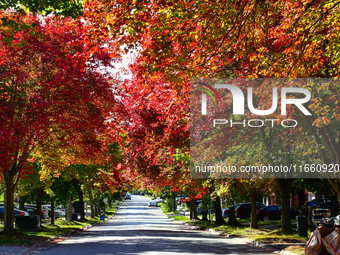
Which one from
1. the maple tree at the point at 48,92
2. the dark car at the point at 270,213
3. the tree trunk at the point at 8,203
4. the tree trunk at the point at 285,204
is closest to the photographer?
the maple tree at the point at 48,92

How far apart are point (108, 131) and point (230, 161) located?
5.92m

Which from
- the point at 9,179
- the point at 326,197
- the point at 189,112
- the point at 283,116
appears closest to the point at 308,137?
the point at 283,116

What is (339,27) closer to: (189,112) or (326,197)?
(189,112)

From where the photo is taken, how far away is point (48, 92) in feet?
54.2

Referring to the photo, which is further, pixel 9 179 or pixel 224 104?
pixel 9 179

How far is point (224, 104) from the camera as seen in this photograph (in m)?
16.3

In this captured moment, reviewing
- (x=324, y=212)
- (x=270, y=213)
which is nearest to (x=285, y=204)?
(x=324, y=212)

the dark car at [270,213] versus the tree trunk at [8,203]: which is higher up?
the tree trunk at [8,203]

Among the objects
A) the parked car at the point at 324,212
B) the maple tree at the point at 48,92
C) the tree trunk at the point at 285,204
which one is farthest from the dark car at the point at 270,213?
the maple tree at the point at 48,92

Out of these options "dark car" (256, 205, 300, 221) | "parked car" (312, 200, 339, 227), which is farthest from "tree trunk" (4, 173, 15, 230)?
"dark car" (256, 205, 300, 221)

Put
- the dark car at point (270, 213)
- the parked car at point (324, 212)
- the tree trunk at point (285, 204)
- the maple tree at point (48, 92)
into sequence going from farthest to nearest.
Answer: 1. the dark car at point (270, 213)
2. the parked car at point (324, 212)
3. the tree trunk at point (285, 204)
4. the maple tree at point (48, 92)

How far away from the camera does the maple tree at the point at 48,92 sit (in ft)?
51.0

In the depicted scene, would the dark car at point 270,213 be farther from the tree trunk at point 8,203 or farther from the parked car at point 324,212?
the tree trunk at point 8,203

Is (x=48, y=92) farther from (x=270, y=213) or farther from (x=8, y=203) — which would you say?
(x=270, y=213)
